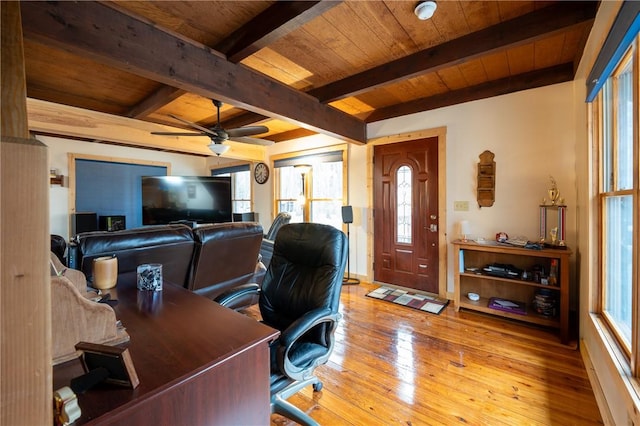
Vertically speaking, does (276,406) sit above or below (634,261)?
below

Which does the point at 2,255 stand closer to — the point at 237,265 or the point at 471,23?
the point at 237,265

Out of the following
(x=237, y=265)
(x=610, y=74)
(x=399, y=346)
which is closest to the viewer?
(x=610, y=74)

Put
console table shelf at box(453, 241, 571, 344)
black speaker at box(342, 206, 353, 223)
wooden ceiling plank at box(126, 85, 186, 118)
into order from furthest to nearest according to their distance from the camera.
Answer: black speaker at box(342, 206, 353, 223)
wooden ceiling plank at box(126, 85, 186, 118)
console table shelf at box(453, 241, 571, 344)

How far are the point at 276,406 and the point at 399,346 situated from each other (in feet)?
4.29

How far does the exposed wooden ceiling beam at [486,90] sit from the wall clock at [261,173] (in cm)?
260

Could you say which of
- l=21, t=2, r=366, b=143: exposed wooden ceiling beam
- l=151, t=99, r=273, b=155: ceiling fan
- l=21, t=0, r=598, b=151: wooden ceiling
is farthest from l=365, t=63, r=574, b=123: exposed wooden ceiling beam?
l=151, t=99, r=273, b=155: ceiling fan

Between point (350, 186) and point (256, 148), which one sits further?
point (256, 148)

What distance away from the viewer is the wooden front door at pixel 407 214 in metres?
3.67

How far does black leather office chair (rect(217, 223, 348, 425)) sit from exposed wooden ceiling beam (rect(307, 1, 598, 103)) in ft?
6.09

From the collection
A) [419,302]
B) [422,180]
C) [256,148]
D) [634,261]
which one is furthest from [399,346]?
[256,148]

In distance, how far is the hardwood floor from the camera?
165cm

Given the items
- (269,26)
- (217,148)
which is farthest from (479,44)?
(217,148)

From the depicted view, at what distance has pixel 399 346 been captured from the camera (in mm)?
2418

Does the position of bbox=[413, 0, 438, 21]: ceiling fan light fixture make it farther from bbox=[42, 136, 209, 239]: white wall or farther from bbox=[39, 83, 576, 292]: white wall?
bbox=[42, 136, 209, 239]: white wall
